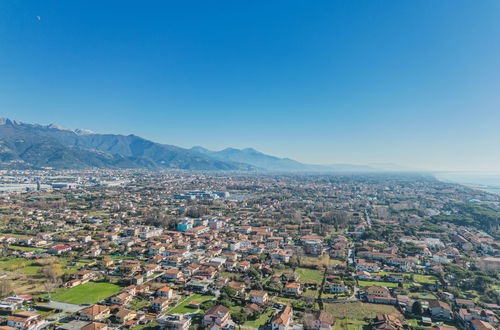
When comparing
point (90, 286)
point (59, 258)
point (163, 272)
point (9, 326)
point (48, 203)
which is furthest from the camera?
point (48, 203)

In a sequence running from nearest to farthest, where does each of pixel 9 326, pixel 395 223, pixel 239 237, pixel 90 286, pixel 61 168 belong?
1. pixel 9 326
2. pixel 90 286
3. pixel 239 237
4. pixel 395 223
5. pixel 61 168

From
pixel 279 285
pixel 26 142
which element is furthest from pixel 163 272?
pixel 26 142

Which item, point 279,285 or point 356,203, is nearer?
point 279,285

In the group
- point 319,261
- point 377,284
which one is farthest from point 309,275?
point 377,284

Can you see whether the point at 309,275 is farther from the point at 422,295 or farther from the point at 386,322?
the point at 386,322

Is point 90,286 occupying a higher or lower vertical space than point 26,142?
lower

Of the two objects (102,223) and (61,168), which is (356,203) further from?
(61,168)
